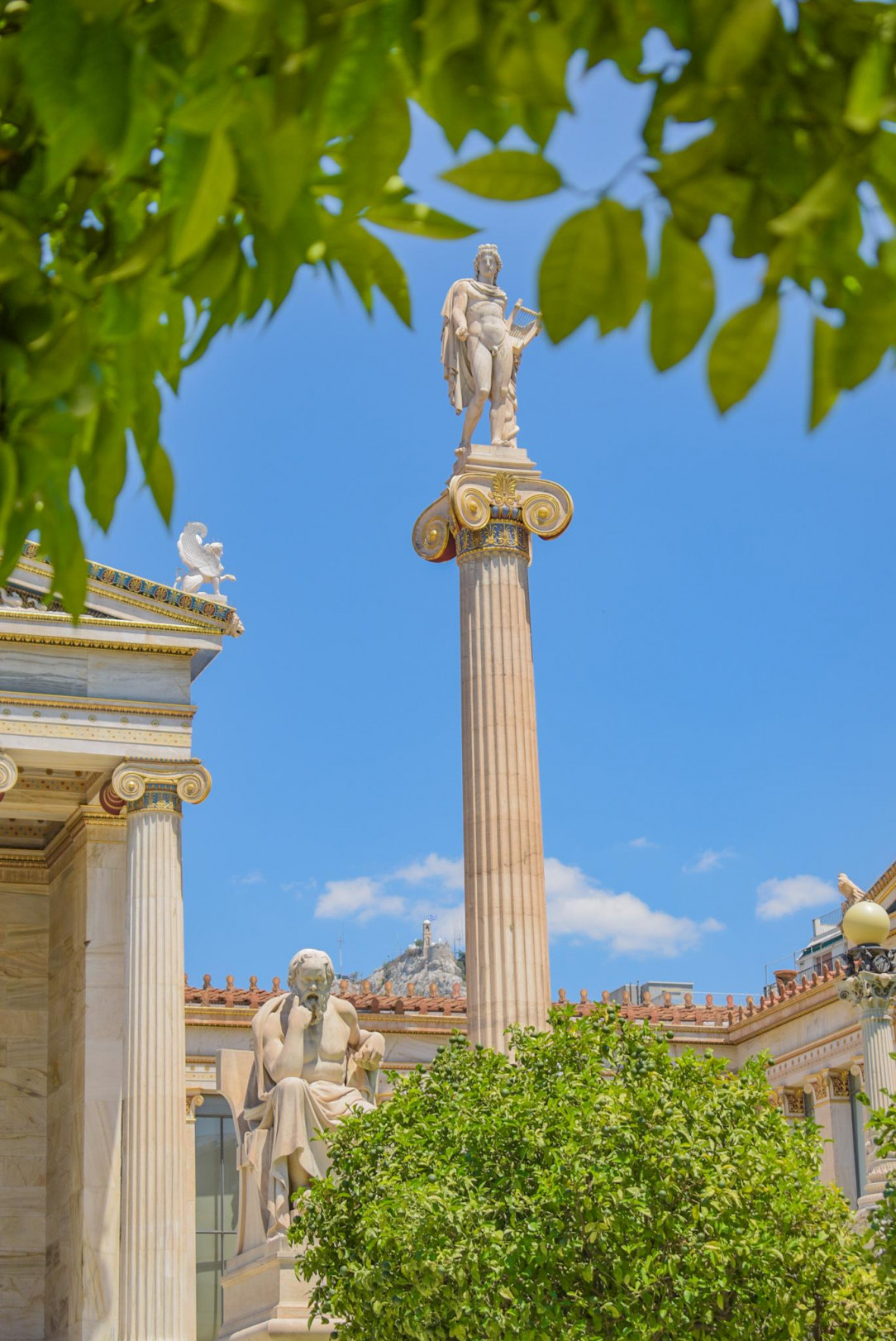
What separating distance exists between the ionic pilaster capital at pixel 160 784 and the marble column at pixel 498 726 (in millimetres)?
5763

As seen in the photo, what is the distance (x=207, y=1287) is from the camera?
116ft

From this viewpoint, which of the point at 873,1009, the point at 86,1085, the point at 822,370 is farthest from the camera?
the point at 86,1085

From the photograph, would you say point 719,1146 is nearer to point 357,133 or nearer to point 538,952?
point 538,952

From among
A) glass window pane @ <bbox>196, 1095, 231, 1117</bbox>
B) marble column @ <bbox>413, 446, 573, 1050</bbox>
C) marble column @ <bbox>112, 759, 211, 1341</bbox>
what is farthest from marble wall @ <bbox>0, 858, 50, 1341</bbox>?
marble column @ <bbox>413, 446, 573, 1050</bbox>

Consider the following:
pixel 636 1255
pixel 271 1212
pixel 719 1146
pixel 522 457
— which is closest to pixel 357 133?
pixel 636 1255

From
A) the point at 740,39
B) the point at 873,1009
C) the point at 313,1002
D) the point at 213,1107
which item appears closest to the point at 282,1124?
the point at 313,1002

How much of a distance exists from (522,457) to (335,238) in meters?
18.8

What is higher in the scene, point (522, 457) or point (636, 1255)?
point (522, 457)

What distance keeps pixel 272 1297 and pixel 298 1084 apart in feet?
5.84

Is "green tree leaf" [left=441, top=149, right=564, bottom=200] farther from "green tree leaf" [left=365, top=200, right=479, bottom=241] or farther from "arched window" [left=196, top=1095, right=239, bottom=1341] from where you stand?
"arched window" [left=196, top=1095, right=239, bottom=1341]

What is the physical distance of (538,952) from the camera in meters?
20.1

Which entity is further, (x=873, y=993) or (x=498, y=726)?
(x=873, y=993)

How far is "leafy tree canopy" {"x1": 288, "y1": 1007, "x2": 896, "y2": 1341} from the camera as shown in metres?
14.0

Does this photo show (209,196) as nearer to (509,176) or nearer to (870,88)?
(509,176)
